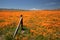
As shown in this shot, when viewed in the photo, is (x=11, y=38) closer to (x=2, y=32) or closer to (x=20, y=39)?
(x=20, y=39)

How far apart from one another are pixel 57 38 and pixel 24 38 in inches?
104

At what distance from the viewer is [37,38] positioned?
12297 millimetres

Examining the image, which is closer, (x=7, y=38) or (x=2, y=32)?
(x=7, y=38)

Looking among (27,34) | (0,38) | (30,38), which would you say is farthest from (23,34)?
(0,38)

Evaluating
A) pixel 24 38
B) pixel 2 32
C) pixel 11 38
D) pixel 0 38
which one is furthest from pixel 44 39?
pixel 2 32

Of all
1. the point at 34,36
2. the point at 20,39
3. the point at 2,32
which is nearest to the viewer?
the point at 20,39

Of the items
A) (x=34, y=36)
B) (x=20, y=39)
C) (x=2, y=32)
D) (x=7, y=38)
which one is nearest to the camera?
(x=7, y=38)

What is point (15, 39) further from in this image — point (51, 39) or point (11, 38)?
point (51, 39)

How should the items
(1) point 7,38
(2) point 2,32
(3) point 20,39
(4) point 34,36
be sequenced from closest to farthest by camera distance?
(1) point 7,38, (3) point 20,39, (4) point 34,36, (2) point 2,32

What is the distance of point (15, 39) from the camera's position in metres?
11.6

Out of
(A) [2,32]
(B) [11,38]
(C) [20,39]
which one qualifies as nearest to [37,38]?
(C) [20,39]

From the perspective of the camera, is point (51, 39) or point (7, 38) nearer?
point (7, 38)

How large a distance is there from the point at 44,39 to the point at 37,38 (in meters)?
0.61

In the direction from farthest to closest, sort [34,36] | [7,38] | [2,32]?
[2,32], [34,36], [7,38]
